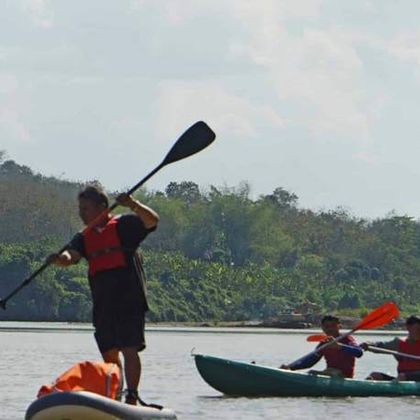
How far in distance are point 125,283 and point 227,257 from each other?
83594 mm

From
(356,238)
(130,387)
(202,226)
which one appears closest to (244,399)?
(130,387)

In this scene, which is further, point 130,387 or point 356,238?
point 356,238

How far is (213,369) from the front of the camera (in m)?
22.6

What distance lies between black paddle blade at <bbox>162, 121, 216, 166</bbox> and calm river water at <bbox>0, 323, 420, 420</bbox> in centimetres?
432

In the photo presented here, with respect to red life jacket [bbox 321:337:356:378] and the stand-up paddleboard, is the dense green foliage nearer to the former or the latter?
red life jacket [bbox 321:337:356:378]

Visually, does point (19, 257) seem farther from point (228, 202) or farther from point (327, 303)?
point (228, 202)

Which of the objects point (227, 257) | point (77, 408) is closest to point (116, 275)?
point (77, 408)

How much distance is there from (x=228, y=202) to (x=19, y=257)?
75.5ft

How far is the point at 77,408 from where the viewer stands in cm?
1316

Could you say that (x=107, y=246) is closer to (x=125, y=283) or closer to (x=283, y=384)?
(x=125, y=283)

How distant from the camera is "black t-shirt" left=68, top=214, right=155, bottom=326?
13828 millimetres

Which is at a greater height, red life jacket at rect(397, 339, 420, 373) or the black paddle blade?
the black paddle blade

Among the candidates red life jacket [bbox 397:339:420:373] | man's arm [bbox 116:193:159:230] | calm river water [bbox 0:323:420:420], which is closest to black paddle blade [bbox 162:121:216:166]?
man's arm [bbox 116:193:159:230]

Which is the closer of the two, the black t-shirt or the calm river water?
the black t-shirt
